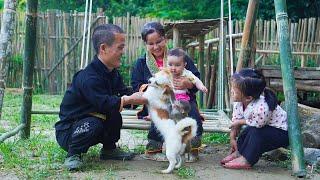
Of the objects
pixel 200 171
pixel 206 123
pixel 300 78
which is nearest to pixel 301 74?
pixel 300 78

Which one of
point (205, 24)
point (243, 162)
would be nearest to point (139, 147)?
point (243, 162)

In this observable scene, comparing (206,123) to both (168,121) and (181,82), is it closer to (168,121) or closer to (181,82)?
(181,82)

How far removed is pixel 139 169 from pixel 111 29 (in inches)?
43.7

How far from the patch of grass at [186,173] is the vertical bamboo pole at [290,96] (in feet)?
2.42

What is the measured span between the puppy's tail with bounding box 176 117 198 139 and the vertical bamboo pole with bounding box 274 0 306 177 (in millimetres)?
700

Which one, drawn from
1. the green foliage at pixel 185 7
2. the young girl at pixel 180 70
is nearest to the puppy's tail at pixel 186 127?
the young girl at pixel 180 70

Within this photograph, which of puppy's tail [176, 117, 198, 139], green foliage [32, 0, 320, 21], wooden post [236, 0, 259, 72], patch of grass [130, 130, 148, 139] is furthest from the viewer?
green foliage [32, 0, 320, 21]

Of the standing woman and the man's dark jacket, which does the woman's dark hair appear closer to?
the standing woman

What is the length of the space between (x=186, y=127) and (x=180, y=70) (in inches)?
23.5

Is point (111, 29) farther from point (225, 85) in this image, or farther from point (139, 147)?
point (225, 85)

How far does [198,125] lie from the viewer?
4.21 metres

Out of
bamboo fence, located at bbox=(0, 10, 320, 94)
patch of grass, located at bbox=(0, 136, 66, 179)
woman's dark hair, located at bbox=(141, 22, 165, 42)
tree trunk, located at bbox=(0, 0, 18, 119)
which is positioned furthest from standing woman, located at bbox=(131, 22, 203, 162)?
bamboo fence, located at bbox=(0, 10, 320, 94)

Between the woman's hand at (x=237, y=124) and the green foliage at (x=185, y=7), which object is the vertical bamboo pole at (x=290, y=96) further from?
the green foliage at (x=185, y=7)

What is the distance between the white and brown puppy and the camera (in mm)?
3748
